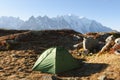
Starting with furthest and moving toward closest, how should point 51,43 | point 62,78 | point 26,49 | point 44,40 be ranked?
point 44,40 < point 51,43 < point 26,49 < point 62,78

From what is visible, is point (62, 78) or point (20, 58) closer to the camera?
point (62, 78)

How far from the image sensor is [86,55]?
77.7 feet

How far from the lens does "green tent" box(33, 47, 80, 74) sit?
734 inches

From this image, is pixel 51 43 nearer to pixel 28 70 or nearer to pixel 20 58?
pixel 20 58

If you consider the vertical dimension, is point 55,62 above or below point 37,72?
above

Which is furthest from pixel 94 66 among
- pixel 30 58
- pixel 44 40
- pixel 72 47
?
pixel 44 40

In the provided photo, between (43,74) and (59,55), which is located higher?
(59,55)

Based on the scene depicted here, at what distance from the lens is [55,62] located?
1877 centimetres

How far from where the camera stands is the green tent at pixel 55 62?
61.2ft

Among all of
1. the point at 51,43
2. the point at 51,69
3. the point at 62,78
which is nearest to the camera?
the point at 62,78

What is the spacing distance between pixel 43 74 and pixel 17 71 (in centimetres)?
228

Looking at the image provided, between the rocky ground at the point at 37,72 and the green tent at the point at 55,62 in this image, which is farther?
the green tent at the point at 55,62

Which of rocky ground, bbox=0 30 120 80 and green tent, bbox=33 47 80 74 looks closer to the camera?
rocky ground, bbox=0 30 120 80

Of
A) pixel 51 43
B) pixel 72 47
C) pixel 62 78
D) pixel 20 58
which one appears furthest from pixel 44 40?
pixel 62 78
